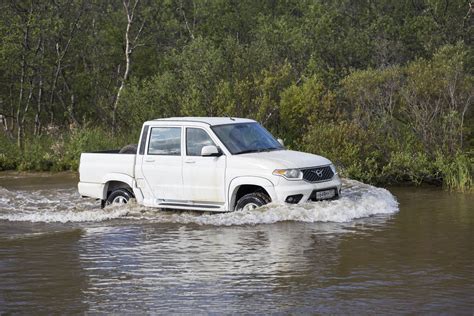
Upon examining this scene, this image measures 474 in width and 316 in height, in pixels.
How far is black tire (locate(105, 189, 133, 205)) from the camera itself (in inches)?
586

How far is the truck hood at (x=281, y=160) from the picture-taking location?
13203mm

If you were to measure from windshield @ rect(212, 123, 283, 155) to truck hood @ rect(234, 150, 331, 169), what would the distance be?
0.30 meters

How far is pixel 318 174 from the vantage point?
13.5m

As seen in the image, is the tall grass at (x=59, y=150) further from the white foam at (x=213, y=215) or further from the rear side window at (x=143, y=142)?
the rear side window at (x=143, y=142)

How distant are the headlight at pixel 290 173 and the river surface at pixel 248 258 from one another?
473 millimetres

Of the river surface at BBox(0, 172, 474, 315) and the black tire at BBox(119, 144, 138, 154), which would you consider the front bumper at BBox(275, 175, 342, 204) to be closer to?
the river surface at BBox(0, 172, 474, 315)

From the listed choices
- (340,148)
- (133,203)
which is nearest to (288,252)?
(133,203)

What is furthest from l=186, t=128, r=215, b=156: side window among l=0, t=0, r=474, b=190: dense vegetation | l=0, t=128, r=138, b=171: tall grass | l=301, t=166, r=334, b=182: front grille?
l=0, t=128, r=138, b=171: tall grass

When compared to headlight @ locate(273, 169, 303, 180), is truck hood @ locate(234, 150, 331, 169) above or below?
above

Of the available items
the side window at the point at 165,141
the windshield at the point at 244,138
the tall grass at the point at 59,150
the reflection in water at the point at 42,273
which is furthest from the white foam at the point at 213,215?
the tall grass at the point at 59,150

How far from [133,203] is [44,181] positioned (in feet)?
23.9

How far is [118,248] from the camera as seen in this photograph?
11500 mm

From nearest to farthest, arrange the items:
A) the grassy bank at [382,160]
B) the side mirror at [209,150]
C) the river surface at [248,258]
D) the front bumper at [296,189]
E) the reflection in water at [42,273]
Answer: the river surface at [248,258] → the reflection in water at [42,273] → the front bumper at [296,189] → the side mirror at [209,150] → the grassy bank at [382,160]

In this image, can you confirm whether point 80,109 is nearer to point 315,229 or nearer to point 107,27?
point 107,27
